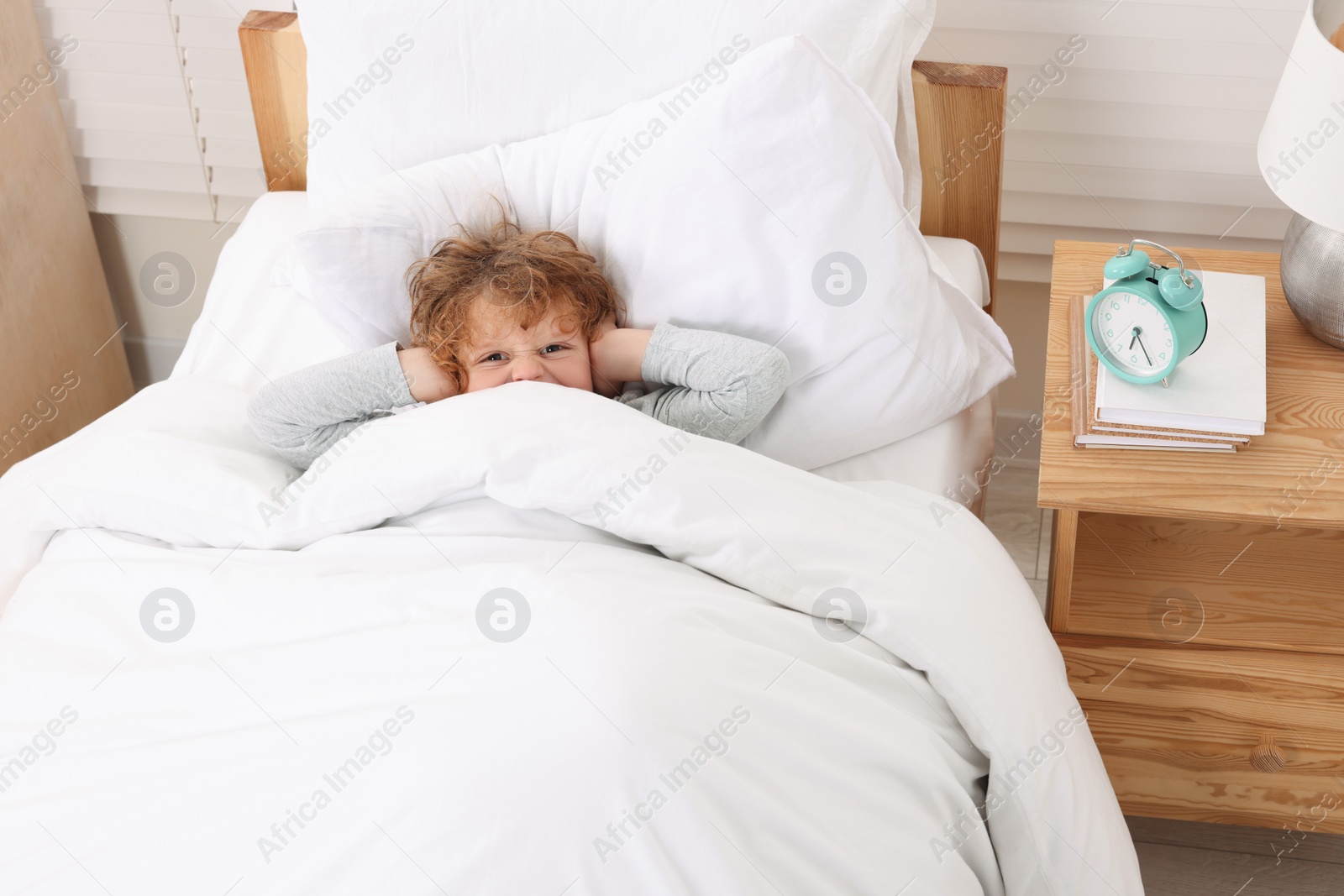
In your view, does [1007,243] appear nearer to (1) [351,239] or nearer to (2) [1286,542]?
(2) [1286,542]

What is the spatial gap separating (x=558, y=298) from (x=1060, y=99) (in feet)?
2.57

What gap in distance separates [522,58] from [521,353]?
0.37 m

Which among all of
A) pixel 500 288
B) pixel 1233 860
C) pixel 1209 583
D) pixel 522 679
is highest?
pixel 500 288

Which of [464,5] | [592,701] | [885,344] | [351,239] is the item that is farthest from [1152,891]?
[464,5]

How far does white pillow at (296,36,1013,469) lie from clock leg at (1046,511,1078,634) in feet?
0.63

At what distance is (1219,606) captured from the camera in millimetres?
1177

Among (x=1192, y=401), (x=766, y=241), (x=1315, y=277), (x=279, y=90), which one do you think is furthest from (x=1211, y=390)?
(x=279, y=90)

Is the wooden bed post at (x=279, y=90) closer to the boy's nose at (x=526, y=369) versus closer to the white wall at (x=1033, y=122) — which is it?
the white wall at (x=1033, y=122)

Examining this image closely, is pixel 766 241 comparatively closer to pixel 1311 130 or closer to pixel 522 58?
pixel 522 58

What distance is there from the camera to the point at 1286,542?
4.08 ft

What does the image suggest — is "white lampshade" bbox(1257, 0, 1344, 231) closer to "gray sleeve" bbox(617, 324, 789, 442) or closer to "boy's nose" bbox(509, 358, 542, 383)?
"gray sleeve" bbox(617, 324, 789, 442)

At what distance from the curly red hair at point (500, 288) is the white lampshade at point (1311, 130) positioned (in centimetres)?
66

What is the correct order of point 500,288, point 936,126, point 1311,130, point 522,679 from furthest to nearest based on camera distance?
point 936,126 → point 500,288 → point 1311,130 → point 522,679

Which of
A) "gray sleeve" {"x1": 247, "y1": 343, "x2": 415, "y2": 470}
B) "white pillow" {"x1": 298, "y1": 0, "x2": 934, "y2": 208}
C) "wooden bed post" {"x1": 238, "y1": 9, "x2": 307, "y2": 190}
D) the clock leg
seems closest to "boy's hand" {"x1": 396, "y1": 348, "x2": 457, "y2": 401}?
"gray sleeve" {"x1": 247, "y1": 343, "x2": 415, "y2": 470}
